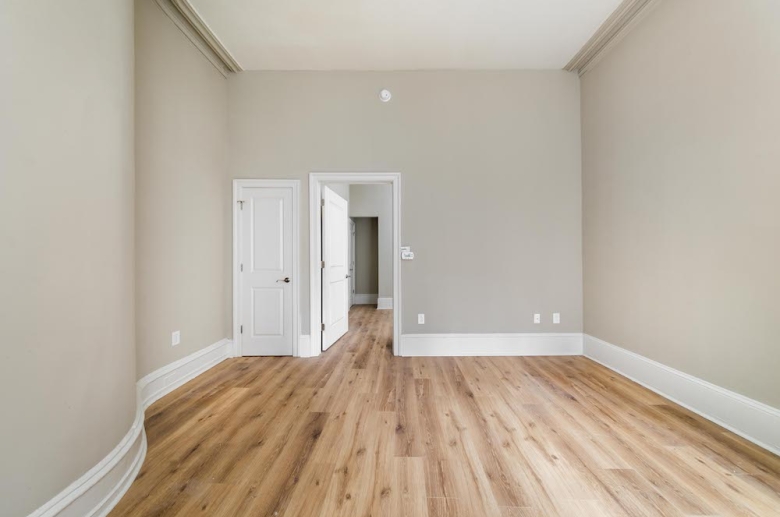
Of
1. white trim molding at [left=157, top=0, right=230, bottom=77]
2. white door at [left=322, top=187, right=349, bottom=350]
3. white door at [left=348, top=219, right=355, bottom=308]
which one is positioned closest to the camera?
white trim molding at [left=157, top=0, right=230, bottom=77]

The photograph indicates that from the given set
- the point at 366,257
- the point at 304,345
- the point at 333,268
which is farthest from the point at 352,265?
the point at 304,345

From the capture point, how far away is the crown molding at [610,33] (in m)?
2.78

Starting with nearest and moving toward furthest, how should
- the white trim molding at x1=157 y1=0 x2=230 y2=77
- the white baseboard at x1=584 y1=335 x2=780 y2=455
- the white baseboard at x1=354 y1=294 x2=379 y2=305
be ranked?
the white baseboard at x1=584 y1=335 x2=780 y2=455, the white trim molding at x1=157 y1=0 x2=230 y2=77, the white baseboard at x1=354 y1=294 x2=379 y2=305

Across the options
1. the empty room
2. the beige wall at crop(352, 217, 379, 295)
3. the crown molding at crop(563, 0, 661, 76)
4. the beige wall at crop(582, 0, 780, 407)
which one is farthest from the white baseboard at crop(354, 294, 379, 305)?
the crown molding at crop(563, 0, 661, 76)

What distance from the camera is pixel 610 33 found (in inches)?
124

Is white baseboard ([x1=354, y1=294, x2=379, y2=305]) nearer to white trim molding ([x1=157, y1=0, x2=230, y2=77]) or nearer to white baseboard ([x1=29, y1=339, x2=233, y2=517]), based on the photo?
white trim molding ([x1=157, y1=0, x2=230, y2=77])

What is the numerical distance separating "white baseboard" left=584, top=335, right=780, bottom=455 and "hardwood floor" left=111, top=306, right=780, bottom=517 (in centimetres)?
8

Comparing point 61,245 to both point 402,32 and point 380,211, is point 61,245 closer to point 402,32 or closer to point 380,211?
point 402,32

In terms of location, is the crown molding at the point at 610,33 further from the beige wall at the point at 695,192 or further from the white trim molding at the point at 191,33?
the white trim molding at the point at 191,33

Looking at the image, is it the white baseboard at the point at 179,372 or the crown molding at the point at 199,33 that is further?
the crown molding at the point at 199,33

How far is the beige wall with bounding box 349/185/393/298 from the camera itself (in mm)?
7984

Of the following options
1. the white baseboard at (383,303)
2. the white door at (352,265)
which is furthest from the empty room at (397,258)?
the white door at (352,265)

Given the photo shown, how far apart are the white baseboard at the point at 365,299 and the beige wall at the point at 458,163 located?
500cm

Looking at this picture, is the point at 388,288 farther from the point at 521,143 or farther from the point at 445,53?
the point at 445,53
